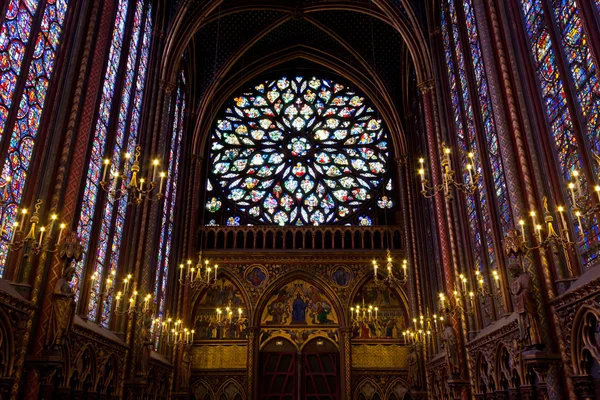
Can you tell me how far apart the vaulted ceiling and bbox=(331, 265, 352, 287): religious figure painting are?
7.50m

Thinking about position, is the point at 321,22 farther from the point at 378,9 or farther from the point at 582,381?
the point at 582,381

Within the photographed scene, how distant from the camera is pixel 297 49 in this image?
92.3 feet

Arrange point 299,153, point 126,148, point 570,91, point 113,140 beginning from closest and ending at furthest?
point 570,91 → point 113,140 → point 126,148 → point 299,153

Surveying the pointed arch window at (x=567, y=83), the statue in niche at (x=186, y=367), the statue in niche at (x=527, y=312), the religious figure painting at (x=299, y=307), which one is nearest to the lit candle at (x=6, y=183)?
the statue in niche at (x=527, y=312)

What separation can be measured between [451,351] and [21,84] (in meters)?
13.1

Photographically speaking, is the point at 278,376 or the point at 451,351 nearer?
the point at 451,351

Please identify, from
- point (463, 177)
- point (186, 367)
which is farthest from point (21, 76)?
point (186, 367)

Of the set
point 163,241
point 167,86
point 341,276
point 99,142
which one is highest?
point 167,86

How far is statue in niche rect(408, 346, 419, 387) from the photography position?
69.3 feet

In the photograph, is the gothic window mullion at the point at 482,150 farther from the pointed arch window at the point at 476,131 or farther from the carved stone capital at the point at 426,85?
the carved stone capital at the point at 426,85

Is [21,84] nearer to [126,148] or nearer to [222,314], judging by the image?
[126,148]

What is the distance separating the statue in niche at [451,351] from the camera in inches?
605

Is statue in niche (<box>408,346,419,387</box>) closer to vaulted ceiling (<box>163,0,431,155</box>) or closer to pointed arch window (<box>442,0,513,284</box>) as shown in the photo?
pointed arch window (<box>442,0,513,284</box>)

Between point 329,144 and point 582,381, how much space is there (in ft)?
64.7
